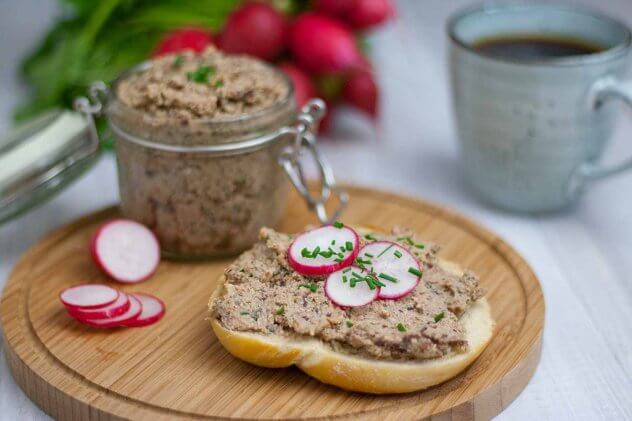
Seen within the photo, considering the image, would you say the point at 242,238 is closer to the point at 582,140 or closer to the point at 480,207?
the point at 480,207

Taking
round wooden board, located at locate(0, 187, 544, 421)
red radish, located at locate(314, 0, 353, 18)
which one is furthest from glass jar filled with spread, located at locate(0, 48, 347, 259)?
red radish, located at locate(314, 0, 353, 18)

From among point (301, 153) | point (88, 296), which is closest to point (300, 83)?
point (301, 153)

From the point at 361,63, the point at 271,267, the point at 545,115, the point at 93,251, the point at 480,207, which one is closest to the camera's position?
the point at 271,267

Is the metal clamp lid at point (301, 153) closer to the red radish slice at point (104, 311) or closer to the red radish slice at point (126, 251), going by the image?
the red radish slice at point (126, 251)

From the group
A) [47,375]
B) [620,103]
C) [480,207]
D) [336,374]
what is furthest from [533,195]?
[47,375]

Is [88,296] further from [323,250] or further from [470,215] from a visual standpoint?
[470,215]

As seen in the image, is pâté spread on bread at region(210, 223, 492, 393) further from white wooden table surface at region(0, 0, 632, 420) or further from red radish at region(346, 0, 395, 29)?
red radish at region(346, 0, 395, 29)
